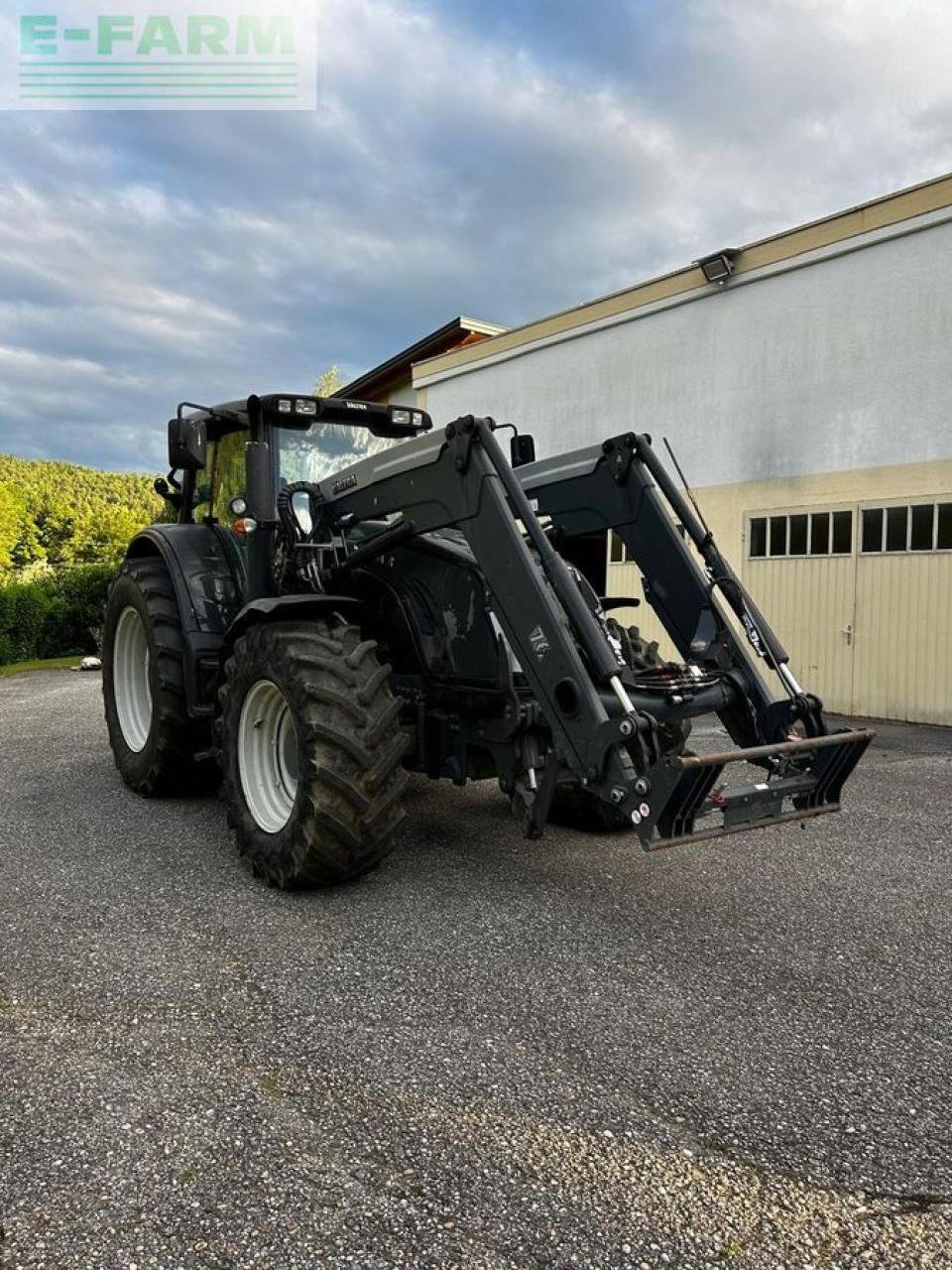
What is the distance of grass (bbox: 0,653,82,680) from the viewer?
1714 cm

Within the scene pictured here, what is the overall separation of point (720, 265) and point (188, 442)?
27.7 feet

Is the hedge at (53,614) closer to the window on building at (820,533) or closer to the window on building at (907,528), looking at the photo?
the window on building at (820,533)

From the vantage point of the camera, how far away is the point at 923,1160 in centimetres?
231

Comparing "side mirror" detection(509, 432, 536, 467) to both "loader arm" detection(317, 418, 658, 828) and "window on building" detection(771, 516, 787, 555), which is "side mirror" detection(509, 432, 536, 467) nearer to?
"loader arm" detection(317, 418, 658, 828)

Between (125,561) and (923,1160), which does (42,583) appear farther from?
(923,1160)

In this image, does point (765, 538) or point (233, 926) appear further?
point (765, 538)

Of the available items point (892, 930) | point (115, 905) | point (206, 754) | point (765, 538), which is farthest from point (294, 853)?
point (765, 538)

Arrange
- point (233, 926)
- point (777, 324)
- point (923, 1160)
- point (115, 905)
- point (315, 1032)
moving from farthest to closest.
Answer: point (777, 324) < point (115, 905) < point (233, 926) < point (315, 1032) < point (923, 1160)

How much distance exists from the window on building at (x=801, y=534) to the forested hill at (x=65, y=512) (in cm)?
3675

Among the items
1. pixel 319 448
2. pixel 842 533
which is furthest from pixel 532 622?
pixel 842 533

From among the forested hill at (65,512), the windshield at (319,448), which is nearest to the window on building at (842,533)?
the windshield at (319,448)

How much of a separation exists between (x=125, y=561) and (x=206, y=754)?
1.88m

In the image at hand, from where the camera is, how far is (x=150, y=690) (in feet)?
19.2

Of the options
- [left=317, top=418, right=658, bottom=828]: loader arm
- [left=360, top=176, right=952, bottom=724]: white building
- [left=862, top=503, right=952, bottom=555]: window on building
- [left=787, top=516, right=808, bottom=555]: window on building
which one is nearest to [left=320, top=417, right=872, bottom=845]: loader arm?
[left=317, top=418, right=658, bottom=828]: loader arm
